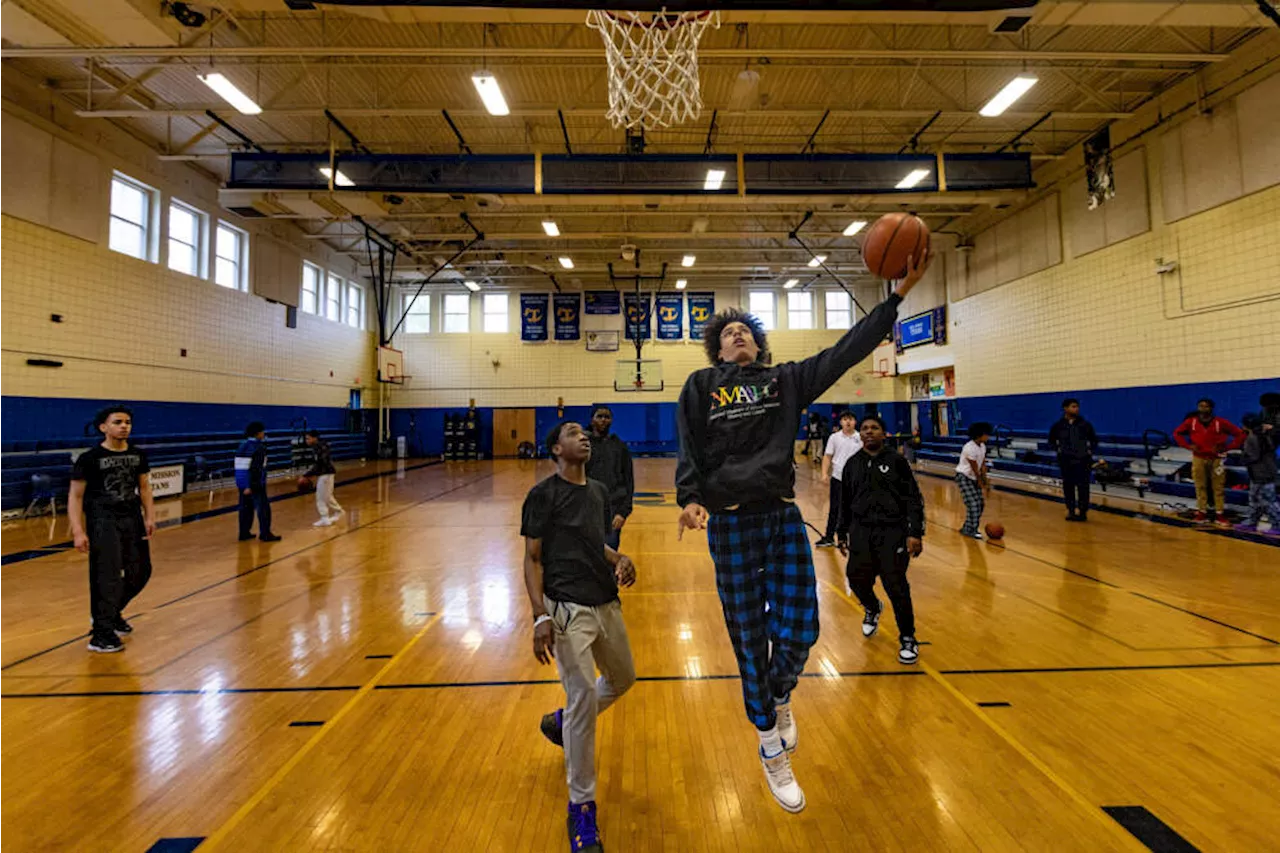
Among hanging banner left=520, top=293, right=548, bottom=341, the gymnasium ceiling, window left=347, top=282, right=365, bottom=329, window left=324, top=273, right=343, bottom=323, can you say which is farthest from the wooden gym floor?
hanging banner left=520, top=293, right=548, bottom=341

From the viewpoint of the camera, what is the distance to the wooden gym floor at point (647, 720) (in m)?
2.13

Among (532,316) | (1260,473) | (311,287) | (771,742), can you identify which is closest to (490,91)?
(771,742)

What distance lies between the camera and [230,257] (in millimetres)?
14516

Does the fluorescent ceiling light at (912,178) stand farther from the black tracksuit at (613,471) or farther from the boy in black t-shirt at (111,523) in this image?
the boy in black t-shirt at (111,523)

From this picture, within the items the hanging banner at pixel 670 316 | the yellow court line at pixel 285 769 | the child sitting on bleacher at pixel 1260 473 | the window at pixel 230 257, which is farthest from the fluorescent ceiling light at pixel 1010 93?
the window at pixel 230 257

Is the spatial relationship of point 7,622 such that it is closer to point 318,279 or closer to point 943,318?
point 318,279

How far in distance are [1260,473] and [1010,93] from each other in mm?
6379

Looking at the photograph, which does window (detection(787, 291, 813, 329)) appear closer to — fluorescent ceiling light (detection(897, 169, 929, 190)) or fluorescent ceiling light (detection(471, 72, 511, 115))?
fluorescent ceiling light (detection(897, 169, 929, 190))

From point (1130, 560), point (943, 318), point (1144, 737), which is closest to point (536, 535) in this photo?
point (1144, 737)

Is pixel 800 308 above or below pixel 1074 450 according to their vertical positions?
above

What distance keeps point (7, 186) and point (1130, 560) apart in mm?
17210

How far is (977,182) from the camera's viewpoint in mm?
11094

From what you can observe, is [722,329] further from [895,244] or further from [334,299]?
[334,299]

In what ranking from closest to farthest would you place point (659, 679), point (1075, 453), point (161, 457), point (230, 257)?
point (659, 679), point (1075, 453), point (161, 457), point (230, 257)
